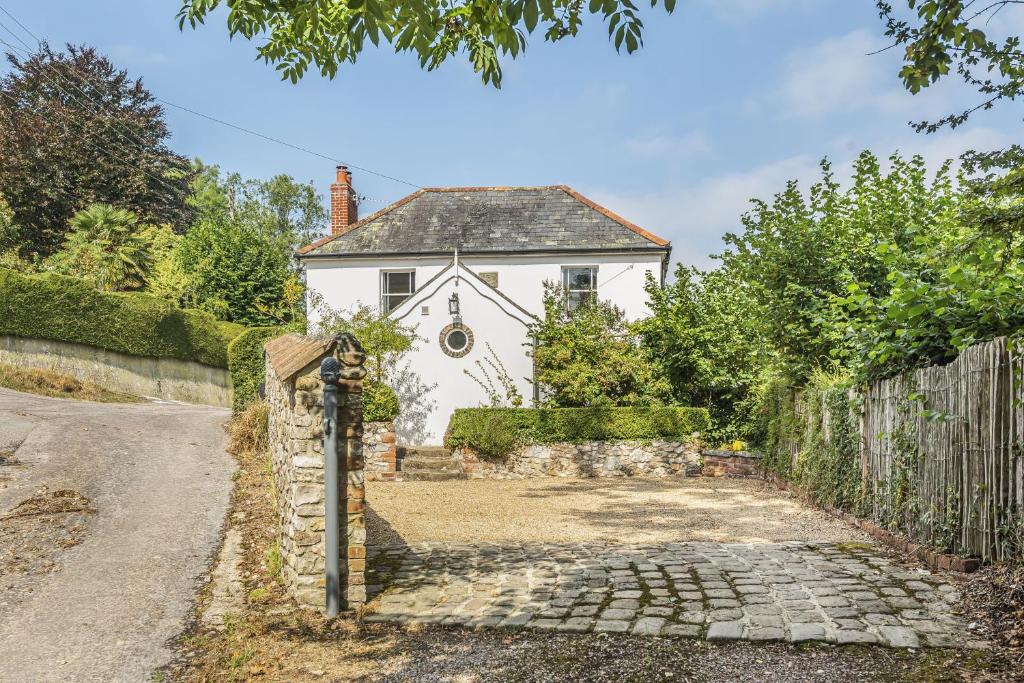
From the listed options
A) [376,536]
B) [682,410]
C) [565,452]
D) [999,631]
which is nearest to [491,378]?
[565,452]

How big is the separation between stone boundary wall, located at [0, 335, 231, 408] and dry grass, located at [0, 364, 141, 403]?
74 centimetres

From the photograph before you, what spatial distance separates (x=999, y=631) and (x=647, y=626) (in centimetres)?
245

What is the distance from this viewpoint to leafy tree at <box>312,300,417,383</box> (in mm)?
19962

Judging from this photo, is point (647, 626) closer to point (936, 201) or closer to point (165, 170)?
point (936, 201)

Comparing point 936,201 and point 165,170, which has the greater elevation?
point 165,170

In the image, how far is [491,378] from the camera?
69.9ft

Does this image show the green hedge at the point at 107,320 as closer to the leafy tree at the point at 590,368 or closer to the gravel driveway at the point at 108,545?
the gravel driveway at the point at 108,545

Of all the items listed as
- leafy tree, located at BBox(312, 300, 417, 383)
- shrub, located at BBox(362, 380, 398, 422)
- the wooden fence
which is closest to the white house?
leafy tree, located at BBox(312, 300, 417, 383)

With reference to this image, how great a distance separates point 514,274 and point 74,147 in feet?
70.3

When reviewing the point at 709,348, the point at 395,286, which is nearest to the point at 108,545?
the point at 709,348

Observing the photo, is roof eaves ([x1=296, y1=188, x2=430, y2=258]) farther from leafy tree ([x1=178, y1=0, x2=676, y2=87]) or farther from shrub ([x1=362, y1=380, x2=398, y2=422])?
leafy tree ([x1=178, y1=0, x2=676, y2=87])

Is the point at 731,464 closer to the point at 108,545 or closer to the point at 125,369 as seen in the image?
the point at 108,545

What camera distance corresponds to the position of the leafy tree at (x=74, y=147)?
32.7 meters

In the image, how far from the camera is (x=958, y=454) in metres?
7.47
